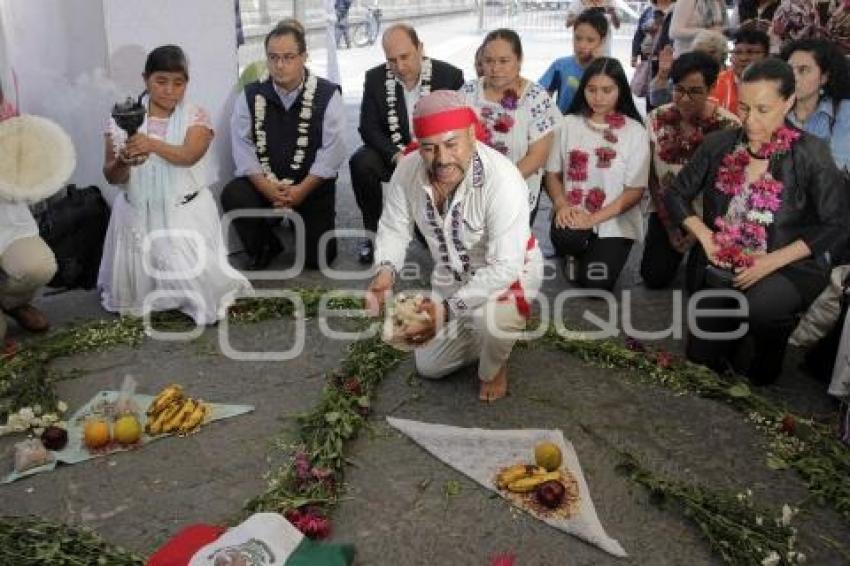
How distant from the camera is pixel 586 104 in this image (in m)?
5.35

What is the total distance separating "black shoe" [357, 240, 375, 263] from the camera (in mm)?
5957

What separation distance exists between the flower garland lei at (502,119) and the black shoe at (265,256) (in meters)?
1.78

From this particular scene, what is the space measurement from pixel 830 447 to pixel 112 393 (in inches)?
136

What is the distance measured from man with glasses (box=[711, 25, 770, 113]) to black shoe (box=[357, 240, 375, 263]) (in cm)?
274

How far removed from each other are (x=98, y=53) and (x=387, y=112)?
1.98 meters

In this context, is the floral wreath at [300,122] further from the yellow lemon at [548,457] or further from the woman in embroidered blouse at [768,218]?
the yellow lemon at [548,457]

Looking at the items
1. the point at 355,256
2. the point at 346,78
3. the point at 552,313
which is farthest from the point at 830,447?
the point at 346,78

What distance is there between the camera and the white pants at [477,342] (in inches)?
150

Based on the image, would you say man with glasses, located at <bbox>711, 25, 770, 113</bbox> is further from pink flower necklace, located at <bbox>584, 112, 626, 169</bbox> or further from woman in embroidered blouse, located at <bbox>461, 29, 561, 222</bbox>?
woman in embroidered blouse, located at <bbox>461, 29, 561, 222</bbox>

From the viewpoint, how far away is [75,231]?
17.1 ft

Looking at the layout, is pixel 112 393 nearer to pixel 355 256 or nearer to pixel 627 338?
pixel 355 256

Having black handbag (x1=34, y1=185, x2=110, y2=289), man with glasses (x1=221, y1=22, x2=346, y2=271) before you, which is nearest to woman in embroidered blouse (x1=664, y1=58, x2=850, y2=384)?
man with glasses (x1=221, y1=22, x2=346, y2=271)

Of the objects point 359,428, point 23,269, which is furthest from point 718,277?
point 23,269

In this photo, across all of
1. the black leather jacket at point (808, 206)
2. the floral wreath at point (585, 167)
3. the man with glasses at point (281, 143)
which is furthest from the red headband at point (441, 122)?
the man with glasses at point (281, 143)
